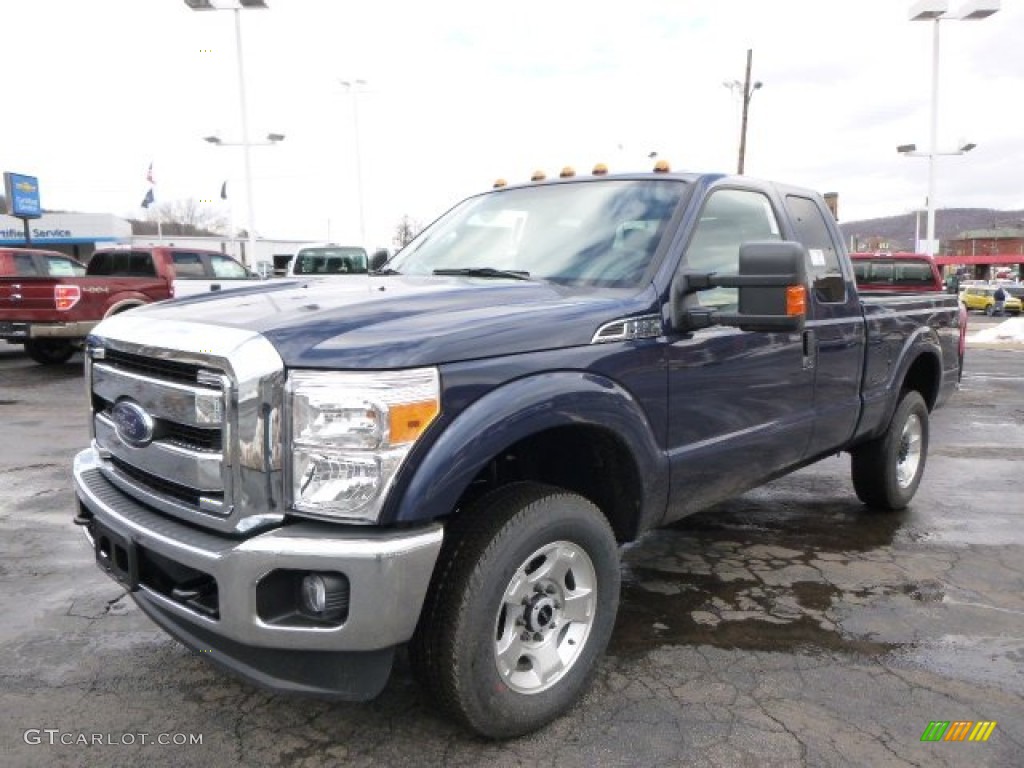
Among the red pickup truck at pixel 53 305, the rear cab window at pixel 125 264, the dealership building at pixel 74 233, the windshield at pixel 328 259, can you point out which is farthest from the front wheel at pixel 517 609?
the dealership building at pixel 74 233

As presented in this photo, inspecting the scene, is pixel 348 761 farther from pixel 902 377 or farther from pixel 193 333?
pixel 902 377

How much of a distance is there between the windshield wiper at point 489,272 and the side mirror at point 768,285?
80cm

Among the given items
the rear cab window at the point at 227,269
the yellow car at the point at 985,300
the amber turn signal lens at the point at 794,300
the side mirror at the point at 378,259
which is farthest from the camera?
the yellow car at the point at 985,300

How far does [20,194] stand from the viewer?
83.3ft

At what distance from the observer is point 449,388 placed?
2297 mm

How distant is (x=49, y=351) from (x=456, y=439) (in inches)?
520

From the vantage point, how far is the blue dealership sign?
24906mm

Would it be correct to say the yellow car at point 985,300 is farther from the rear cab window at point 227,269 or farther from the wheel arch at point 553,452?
the wheel arch at point 553,452

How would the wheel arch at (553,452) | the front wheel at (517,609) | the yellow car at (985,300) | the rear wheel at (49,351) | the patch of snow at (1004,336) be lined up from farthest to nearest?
1. the yellow car at (985,300)
2. the patch of snow at (1004,336)
3. the rear wheel at (49,351)
4. the front wheel at (517,609)
5. the wheel arch at (553,452)

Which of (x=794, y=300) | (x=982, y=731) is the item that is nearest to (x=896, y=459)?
(x=982, y=731)

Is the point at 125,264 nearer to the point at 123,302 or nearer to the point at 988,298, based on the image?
the point at 123,302

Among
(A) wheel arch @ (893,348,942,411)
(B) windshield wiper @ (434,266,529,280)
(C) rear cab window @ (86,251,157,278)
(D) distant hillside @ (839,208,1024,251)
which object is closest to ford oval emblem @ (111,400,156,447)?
(B) windshield wiper @ (434,266,529,280)

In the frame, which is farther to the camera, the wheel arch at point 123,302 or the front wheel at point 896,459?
the wheel arch at point 123,302

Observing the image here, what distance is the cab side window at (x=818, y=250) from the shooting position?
13.5 ft
